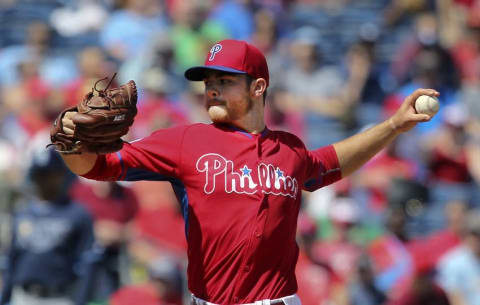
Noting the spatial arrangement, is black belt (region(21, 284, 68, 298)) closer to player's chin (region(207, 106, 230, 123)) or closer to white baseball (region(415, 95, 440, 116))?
player's chin (region(207, 106, 230, 123))

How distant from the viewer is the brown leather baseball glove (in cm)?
355

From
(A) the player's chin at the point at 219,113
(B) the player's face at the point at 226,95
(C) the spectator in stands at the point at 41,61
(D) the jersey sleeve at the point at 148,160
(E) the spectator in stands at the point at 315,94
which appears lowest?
(D) the jersey sleeve at the point at 148,160

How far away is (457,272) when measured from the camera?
24.6ft

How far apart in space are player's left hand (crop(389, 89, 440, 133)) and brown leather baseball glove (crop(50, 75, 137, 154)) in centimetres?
132

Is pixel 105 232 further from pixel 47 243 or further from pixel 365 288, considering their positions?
pixel 365 288

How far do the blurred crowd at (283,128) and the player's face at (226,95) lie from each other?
8.94 feet

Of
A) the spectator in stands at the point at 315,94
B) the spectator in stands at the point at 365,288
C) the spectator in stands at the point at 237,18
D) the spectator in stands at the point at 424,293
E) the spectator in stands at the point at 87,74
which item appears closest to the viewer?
the spectator in stands at the point at 424,293

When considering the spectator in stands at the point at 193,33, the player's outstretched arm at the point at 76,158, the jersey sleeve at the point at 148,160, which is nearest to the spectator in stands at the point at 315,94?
the spectator in stands at the point at 193,33

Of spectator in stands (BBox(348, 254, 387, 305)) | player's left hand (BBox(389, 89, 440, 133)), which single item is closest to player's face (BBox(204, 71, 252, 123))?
player's left hand (BBox(389, 89, 440, 133))

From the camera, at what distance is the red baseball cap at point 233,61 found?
394 centimetres

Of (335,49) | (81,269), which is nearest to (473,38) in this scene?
(335,49)

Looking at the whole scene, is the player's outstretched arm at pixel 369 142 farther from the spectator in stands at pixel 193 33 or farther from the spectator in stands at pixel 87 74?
the spectator in stands at pixel 193 33

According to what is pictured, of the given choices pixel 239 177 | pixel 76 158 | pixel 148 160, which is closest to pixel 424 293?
pixel 239 177

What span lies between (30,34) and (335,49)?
357cm
